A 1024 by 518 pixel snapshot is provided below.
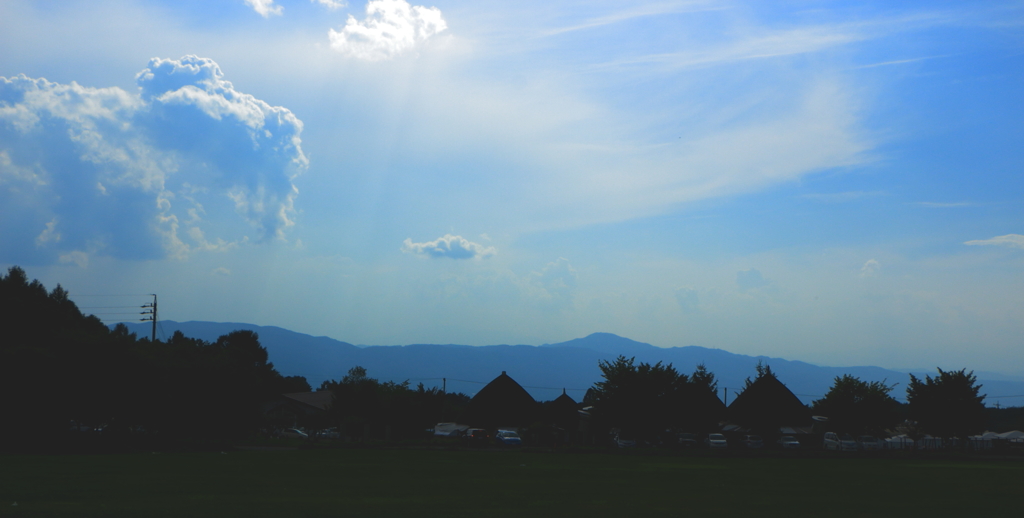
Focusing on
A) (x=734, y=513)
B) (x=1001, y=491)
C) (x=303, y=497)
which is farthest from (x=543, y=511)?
(x=1001, y=491)

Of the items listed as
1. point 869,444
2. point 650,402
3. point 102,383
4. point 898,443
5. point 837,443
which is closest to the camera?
point 102,383

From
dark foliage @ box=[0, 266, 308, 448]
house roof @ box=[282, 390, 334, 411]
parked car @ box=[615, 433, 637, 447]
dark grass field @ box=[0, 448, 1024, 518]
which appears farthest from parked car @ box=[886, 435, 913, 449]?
house roof @ box=[282, 390, 334, 411]

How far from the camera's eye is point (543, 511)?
1638 cm

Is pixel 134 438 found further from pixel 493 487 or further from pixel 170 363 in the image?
pixel 493 487

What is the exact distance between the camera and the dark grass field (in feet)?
53.0

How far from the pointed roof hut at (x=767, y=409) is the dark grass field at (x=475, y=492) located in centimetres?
4965

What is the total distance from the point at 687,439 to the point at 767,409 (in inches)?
412

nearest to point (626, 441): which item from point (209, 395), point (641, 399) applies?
point (641, 399)

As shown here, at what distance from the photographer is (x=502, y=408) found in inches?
3649

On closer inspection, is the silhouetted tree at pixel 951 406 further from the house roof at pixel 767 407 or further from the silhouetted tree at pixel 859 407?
the house roof at pixel 767 407

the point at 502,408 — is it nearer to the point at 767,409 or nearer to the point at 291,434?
the point at 291,434

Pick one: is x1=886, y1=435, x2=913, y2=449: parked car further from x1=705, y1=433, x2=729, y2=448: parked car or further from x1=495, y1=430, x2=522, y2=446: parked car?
x1=495, y1=430, x2=522, y2=446: parked car

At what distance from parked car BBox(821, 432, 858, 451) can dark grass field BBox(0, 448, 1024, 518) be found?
127 ft

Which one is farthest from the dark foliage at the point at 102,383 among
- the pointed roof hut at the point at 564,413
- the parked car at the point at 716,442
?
the pointed roof hut at the point at 564,413
